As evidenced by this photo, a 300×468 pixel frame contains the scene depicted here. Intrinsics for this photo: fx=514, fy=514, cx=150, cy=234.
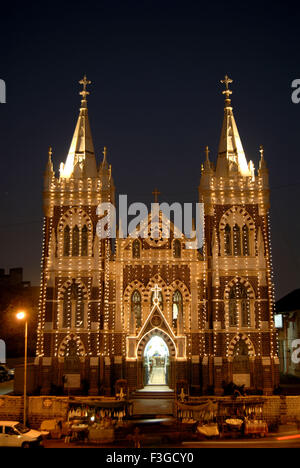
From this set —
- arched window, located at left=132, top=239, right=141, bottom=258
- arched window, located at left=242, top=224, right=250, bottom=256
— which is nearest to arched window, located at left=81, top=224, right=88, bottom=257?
arched window, located at left=132, top=239, right=141, bottom=258

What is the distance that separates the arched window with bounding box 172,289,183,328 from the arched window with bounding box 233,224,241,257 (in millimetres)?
5286

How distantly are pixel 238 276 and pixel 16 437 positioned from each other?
19.7m

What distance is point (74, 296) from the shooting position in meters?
38.3

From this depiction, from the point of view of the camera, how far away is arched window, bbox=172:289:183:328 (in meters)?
38.3

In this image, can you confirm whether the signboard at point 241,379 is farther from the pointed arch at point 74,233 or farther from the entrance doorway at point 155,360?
the pointed arch at point 74,233

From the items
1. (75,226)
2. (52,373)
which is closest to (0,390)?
(52,373)

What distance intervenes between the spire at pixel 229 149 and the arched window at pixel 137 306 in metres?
11.5

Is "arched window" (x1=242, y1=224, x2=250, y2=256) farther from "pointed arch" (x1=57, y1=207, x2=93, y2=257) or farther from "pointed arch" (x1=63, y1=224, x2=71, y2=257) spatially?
"pointed arch" (x1=63, y1=224, x2=71, y2=257)

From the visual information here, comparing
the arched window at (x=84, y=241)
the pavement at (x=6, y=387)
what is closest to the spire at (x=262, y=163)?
the arched window at (x=84, y=241)

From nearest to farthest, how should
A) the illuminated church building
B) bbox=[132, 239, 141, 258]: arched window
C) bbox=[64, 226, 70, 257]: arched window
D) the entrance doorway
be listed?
the illuminated church building, the entrance doorway, bbox=[64, 226, 70, 257]: arched window, bbox=[132, 239, 141, 258]: arched window

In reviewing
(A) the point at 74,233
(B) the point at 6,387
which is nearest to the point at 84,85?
(A) the point at 74,233

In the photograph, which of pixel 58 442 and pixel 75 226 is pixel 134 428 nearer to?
pixel 58 442

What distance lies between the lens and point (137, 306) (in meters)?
38.7

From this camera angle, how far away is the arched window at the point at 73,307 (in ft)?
124
